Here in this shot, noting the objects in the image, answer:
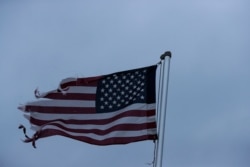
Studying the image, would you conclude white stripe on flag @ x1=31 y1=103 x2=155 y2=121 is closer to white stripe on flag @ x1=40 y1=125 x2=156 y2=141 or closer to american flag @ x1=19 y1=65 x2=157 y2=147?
american flag @ x1=19 y1=65 x2=157 y2=147

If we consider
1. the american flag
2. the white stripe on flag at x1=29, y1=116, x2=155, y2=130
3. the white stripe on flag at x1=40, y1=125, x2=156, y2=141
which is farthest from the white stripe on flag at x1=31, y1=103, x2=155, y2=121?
the white stripe on flag at x1=40, y1=125, x2=156, y2=141

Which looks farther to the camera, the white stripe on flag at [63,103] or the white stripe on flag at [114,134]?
the white stripe on flag at [63,103]

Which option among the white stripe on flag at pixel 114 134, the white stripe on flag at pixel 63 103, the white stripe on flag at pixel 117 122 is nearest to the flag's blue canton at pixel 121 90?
the white stripe on flag at pixel 63 103

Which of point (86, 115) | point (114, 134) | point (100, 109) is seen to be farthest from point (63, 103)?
point (114, 134)

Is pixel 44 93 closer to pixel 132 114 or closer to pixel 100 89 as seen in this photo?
→ pixel 100 89

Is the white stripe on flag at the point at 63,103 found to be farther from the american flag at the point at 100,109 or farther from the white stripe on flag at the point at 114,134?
the white stripe on flag at the point at 114,134

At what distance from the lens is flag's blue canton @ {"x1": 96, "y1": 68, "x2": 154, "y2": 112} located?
12156 millimetres

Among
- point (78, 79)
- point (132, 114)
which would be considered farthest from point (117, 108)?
point (78, 79)

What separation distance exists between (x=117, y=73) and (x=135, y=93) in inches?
31.2

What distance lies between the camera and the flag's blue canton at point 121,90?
39.9 ft

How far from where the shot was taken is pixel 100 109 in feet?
40.3

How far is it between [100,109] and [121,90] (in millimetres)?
777

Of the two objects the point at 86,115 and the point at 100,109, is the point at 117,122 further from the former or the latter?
the point at 86,115

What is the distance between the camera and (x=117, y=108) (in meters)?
12.2
